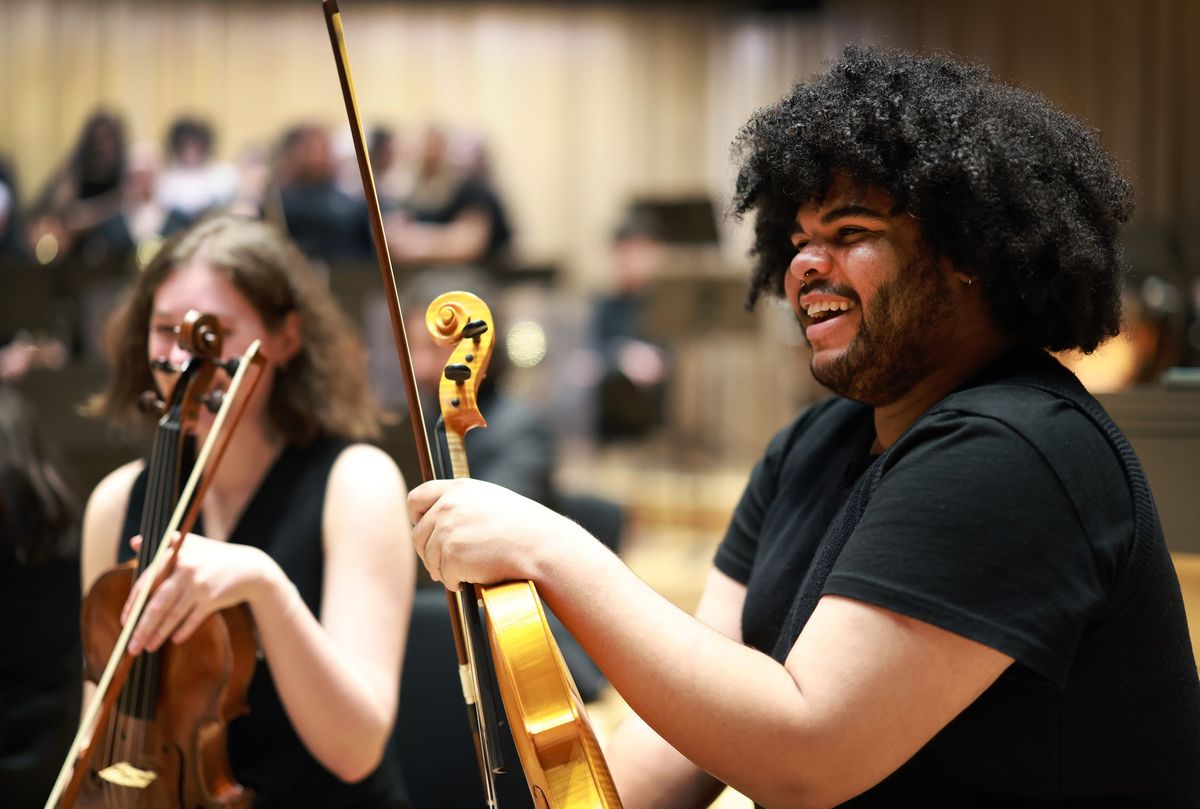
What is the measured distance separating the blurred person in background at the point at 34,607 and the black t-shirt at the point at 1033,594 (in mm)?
1444

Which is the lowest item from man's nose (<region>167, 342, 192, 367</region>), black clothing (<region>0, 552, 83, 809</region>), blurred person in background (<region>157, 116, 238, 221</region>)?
black clothing (<region>0, 552, 83, 809</region>)

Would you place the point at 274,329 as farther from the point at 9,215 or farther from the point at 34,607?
the point at 9,215

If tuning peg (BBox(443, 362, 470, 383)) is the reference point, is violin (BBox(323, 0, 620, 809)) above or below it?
below

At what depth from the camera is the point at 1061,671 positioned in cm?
91

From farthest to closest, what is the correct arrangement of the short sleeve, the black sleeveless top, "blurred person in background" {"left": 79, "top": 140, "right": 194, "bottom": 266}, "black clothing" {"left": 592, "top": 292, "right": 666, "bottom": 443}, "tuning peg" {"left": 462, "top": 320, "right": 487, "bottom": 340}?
"blurred person in background" {"left": 79, "top": 140, "right": 194, "bottom": 266}, "black clothing" {"left": 592, "top": 292, "right": 666, "bottom": 443}, the black sleeveless top, "tuning peg" {"left": 462, "top": 320, "right": 487, "bottom": 340}, the short sleeve

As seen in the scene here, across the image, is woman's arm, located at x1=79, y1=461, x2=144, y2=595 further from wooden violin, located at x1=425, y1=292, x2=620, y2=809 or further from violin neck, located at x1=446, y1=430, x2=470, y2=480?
wooden violin, located at x1=425, y1=292, x2=620, y2=809

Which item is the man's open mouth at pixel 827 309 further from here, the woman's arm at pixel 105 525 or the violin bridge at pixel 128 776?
the woman's arm at pixel 105 525

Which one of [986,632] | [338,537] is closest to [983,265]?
[986,632]

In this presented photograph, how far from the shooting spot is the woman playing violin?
1.43 metres

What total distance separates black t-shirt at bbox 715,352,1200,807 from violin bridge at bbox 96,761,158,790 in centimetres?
70

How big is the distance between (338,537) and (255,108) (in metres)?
7.38

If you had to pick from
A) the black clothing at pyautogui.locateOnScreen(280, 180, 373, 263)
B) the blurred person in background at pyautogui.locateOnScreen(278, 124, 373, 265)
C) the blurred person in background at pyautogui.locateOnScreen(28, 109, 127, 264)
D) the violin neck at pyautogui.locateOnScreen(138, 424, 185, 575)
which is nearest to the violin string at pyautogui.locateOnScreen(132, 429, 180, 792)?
the violin neck at pyautogui.locateOnScreen(138, 424, 185, 575)

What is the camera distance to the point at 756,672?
36.0 inches

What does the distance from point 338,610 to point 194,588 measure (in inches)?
10.5
